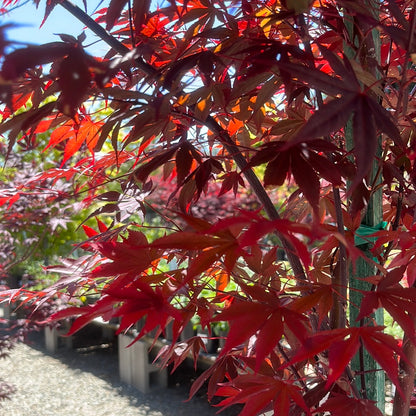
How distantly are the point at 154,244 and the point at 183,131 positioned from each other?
383 mm

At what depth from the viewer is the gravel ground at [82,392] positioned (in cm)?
266

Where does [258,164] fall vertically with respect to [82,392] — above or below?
above

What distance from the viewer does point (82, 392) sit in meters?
2.87

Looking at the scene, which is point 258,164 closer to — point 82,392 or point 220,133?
point 220,133

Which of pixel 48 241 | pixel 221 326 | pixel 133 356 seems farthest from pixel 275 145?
pixel 48 241

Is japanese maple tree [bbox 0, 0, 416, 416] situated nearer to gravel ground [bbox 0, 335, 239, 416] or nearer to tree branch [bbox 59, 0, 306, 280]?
tree branch [bbox 59, 0, 306, 280]

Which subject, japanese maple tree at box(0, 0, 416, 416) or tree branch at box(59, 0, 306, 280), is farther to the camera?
tree branch at box(59, 0, 306, 280)

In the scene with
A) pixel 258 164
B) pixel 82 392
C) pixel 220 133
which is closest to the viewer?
pixel 258 164

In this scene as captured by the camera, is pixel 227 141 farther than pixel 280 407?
Yes

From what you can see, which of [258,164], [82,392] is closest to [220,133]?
[258,164]

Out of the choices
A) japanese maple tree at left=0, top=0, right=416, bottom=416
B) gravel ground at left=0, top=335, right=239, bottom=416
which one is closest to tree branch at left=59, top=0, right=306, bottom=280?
japanese maple tree at left=0, top=0, right=416, bottom=416

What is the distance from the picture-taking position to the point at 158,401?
277 centimetres

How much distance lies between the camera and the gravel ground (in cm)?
266

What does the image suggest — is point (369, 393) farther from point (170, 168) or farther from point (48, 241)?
point (48, 241)
